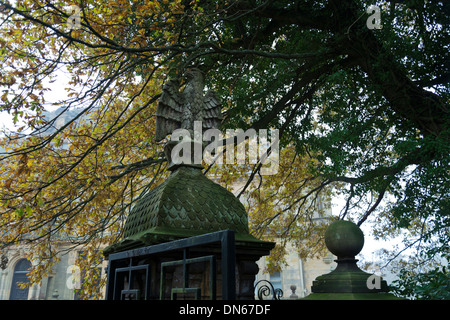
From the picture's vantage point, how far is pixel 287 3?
6785 mm

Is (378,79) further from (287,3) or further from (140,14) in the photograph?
(140,14)

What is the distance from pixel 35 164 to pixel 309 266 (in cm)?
1949

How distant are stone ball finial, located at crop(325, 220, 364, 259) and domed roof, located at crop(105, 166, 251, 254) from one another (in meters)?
0.98

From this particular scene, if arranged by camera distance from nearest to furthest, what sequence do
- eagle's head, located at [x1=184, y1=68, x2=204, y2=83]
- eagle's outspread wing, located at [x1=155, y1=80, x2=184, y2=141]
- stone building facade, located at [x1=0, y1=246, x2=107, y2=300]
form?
eagle's outspread wing, located at [x1=155, y1=80, x2=184, y2=141]
eagle's head, located at [x1=184, y1=68, x2=204, y2=83]
stone building facade, located at [x1=0, y1=246, x2=107, y2=300]

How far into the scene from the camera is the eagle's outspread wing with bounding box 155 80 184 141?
3.41m

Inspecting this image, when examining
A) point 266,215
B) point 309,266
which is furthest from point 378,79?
point 309,266

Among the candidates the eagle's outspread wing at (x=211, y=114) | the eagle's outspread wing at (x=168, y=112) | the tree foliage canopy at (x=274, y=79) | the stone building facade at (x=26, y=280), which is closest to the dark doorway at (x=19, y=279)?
the stone building facade at (x=26, y=280)

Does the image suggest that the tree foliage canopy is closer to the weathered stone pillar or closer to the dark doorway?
the weathered stone pillar

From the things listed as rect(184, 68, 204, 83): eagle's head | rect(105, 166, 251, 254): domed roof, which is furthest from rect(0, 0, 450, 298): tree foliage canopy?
rect(105, 166, 251, 254): domed roof

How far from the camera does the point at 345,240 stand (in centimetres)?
325

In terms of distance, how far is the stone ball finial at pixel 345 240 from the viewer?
3254 mm

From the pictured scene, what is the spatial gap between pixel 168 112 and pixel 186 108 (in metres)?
0.21

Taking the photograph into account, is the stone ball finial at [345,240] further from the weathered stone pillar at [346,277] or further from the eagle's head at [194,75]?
the eagle's head at [194,75]
